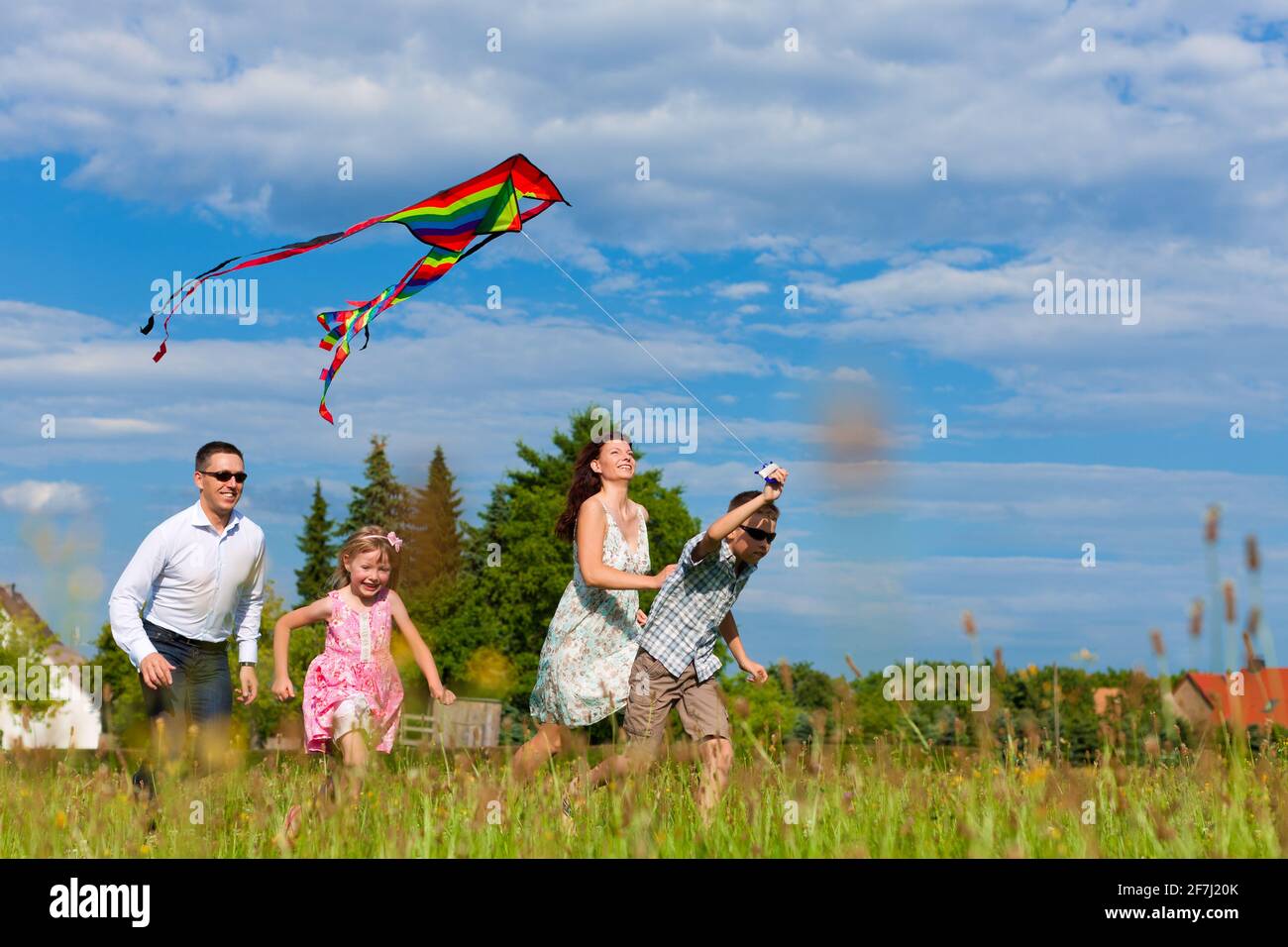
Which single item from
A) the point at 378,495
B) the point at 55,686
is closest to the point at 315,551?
the point at 378,495

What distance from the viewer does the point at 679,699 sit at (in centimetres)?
710

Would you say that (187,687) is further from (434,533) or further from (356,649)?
(434,533)

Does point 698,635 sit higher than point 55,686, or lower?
higher

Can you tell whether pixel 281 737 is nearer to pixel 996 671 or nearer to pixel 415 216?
pixel 996 671

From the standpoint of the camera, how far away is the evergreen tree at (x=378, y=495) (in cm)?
6694

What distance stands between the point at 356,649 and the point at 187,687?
3.40 ft

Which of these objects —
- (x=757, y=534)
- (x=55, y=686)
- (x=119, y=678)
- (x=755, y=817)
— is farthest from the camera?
(x=119, y=678)

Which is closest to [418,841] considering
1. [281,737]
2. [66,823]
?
[281,737]

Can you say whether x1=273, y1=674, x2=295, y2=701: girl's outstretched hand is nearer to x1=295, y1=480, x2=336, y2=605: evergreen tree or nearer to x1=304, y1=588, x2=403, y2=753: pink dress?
x1=304, y1=588, x2=403, y2=753: pink dress

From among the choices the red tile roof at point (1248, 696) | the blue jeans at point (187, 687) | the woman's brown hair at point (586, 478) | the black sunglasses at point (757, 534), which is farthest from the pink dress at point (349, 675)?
the red tile roof at point (1248, 696)

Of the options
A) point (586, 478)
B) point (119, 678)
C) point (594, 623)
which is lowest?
point (119, 678)
